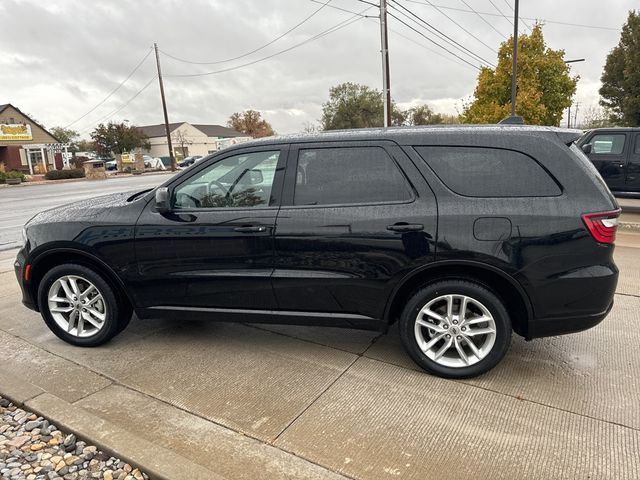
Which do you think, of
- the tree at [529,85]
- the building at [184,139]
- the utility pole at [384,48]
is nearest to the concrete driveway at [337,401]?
the utility pole at [384,48]

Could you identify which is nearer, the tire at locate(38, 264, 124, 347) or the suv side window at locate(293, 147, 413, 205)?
the suv side window at locate(293, 147, 413, 205)

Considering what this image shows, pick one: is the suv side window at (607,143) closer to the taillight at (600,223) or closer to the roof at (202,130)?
the taillight at (600,223)

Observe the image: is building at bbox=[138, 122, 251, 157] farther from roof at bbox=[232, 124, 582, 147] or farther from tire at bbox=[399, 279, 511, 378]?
tire at bbox=[399, 279, 511, 378]

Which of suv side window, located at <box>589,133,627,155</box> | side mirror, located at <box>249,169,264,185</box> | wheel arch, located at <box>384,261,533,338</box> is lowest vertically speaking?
wheel arch, located at <box>384,261,533,338</box>

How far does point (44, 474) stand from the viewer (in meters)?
2.51

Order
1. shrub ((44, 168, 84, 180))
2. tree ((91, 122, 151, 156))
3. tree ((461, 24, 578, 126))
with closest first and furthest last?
1. tree ((461, 24, 578, 126))
2. shrub ((44, 168, 84, 180))
3. tree ((91, 122, 151, 156))

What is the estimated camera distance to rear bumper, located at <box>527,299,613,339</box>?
3.07 m

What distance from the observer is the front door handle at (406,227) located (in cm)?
312

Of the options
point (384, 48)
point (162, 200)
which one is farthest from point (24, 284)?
point (384, 48)

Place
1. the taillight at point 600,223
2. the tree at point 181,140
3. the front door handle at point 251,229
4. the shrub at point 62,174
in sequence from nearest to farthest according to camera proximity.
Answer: the taillight at point 600,223
the front door handle at point 251,229
the shrub at point 62,174
the tree at point 181,140

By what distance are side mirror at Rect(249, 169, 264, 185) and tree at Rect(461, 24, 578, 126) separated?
2211 cm

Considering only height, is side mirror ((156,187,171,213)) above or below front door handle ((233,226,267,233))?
above

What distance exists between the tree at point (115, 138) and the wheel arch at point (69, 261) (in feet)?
201

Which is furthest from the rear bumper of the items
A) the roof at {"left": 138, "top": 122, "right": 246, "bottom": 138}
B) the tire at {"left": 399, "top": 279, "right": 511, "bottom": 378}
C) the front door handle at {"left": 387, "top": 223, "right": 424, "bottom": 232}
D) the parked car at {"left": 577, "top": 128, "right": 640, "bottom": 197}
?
the roof at {"left": 138, "top": 122, "right": 246, "bottom": 138}
